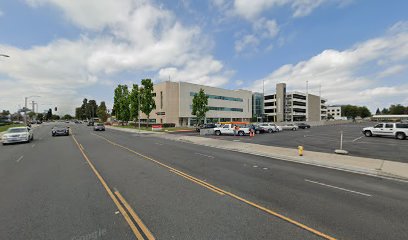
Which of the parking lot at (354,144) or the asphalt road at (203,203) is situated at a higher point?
the parking lot at (354,144)

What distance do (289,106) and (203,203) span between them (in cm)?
10228

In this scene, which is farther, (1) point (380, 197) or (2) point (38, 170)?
(2) point (38, 170)

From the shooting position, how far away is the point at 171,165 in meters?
9.98

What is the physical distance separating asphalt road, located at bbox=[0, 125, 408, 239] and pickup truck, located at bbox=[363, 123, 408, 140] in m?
20.6

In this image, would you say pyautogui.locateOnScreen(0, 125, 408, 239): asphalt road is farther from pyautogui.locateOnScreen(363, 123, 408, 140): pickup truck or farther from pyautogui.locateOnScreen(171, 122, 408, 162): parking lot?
pyautogui.locateOnScreen(363, 123, 408, 140): pickup truck

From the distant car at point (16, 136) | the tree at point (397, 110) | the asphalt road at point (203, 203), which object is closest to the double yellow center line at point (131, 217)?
the asphalt road at point (203, 203)

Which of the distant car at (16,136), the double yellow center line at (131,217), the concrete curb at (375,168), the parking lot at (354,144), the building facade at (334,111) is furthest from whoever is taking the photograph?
the building facade at (334,111)

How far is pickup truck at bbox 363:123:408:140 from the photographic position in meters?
22.2

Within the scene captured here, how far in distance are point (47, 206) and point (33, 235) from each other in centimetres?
146

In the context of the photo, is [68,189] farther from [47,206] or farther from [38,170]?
[38,170]

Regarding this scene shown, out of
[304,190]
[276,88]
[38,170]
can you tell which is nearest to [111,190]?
[38,170]

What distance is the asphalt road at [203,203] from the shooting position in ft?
13.5

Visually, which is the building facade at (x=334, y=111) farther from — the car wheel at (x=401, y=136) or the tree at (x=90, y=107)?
the tree at (x=90, y=107)

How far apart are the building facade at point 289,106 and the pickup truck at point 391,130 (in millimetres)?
65003
